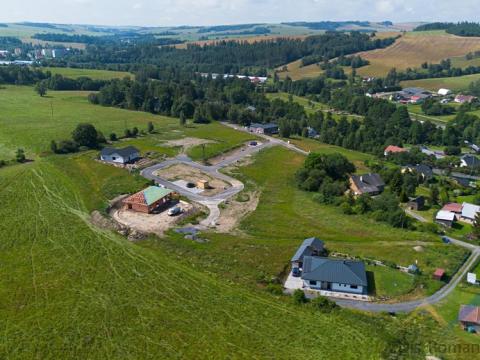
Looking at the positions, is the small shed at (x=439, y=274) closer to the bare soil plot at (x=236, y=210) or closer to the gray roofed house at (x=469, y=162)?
the bare soil plot at (x=236, y=210)

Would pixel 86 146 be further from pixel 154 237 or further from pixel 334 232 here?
pixel 334 232

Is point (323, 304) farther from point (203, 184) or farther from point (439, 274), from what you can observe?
point (203, 184)

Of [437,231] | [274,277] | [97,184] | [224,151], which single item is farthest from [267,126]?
[274,277]

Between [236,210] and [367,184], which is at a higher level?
[367,184]

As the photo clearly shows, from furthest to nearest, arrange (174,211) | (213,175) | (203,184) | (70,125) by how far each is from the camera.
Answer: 1. (70,125)
2. (213,175)
3. (203,184)
4. (174,211)

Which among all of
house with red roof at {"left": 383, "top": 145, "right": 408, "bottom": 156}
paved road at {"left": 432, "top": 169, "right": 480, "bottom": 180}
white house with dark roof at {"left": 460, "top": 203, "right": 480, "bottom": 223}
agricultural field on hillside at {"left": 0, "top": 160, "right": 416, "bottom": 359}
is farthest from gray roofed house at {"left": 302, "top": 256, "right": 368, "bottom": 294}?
house with red roof at {"left": 383, "top": 145, "right": 408, "bottom": 156}

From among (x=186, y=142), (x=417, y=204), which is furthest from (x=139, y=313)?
(x=186, y=142)
